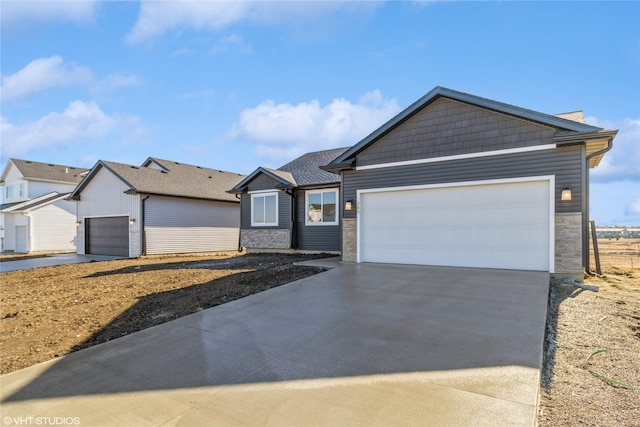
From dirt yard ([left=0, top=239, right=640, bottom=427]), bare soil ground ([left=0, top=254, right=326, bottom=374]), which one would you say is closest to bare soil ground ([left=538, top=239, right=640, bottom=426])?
dirt yard ([left=0, top=239, right=640, bottom=427])

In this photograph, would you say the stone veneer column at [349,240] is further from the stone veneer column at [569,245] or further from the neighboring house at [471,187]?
the stone veneer column at [569,245]

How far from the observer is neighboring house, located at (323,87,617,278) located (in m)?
7.84

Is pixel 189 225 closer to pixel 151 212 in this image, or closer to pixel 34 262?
pixel 151 212

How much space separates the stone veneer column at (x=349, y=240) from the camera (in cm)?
1087

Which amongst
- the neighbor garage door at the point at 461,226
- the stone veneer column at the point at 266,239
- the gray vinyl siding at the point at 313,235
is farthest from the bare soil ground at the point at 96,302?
the stone veneer column at the point at 266,239

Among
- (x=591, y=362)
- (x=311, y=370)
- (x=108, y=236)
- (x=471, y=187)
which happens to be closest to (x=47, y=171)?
(x=108, y=236)

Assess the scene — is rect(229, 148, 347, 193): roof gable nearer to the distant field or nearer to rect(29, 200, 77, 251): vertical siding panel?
the distant field

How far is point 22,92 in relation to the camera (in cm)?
1366

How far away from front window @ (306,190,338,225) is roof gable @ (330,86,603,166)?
10.3 feet

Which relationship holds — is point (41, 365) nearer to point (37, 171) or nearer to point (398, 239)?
point (398, 239)

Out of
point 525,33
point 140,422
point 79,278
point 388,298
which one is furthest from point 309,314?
point 525,33

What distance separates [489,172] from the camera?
872 centimetres

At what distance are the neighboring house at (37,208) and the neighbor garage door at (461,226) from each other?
73.9 ft

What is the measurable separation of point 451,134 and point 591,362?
6892 millimetres
